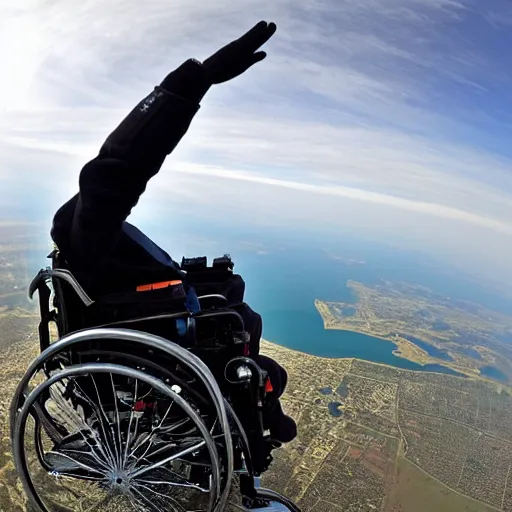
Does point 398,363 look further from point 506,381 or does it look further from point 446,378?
point 506,381

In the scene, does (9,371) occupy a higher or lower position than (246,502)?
lower

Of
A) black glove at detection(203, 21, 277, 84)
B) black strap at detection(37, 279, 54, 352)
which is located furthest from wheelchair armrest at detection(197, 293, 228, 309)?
black glove at detection(203, 21, 277, 84)

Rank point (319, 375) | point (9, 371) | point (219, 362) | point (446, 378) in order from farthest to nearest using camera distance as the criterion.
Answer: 1. point (446, 378)
2. point (319, 375)
3. point (9, 371)
4. point (219, 362)

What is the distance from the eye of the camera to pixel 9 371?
20.2ft

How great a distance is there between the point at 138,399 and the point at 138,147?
85 centimetres

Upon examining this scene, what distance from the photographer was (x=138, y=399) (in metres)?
1.50

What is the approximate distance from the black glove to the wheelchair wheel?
2.55 feet

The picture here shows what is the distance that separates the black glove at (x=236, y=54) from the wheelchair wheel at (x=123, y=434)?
78cm

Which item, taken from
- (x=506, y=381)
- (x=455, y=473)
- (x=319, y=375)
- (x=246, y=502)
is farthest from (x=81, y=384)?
(x=506, y=381)

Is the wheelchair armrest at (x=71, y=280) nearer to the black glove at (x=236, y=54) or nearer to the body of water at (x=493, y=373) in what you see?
the black glove at (x=236, y=54)

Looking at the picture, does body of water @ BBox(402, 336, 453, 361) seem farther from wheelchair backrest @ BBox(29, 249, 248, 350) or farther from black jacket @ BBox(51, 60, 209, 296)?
black jacket @ BBox(51, 60, 209, 296)

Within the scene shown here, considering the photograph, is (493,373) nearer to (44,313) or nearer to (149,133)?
(44,313)

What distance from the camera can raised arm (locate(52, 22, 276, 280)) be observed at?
1190mm

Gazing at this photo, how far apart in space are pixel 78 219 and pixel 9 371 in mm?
5950
